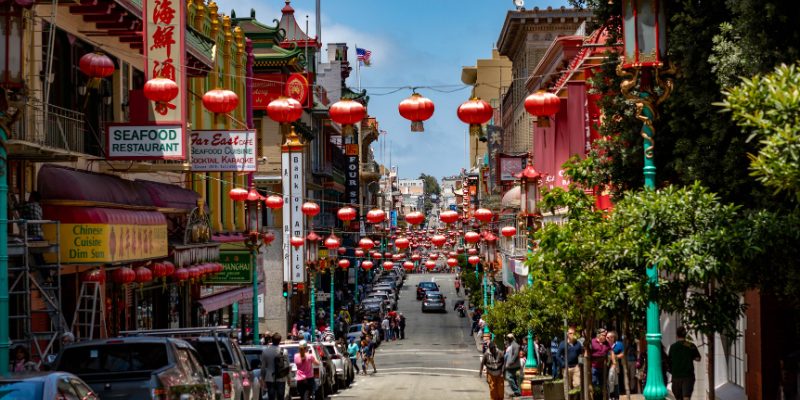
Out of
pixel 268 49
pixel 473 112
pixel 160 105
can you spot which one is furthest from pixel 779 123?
pixel 268 49

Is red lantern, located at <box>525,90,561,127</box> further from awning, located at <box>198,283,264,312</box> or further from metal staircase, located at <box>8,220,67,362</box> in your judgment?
awning, located at <box>198,283,264,312</box>

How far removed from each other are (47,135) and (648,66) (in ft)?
37.2

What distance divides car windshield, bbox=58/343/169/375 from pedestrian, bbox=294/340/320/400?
1168 centimetres

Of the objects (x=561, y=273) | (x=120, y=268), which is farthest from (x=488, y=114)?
(x=120, y=268)

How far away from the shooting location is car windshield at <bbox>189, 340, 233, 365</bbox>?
1973 centimetres

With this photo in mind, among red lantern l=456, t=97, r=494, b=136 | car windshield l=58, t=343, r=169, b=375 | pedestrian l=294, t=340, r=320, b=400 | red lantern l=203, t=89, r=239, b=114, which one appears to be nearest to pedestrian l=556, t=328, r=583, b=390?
pedestrian l=294, t=340, r=320, b=400

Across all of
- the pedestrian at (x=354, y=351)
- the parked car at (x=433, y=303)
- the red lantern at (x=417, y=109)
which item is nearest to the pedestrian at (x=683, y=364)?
the red lantern at (x=417, y=109)

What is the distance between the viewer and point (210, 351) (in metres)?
19.8

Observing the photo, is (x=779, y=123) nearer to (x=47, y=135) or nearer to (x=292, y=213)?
(x=47, y=135)

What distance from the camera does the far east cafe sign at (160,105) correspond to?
24578 millimetres

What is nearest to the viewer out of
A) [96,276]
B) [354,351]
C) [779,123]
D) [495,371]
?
[779,123]

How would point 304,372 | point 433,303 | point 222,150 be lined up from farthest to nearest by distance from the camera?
point 433,303 < point 222,150 < point 304,372

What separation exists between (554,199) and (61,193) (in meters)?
9.29

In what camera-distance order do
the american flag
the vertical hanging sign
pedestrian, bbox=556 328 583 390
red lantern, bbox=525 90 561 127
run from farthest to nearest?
1. the american flag
2. the vertical hanging sign
3. pedestrian, bbox=556 328 583 390
4. red lantern, bbox=525 90 561 127
